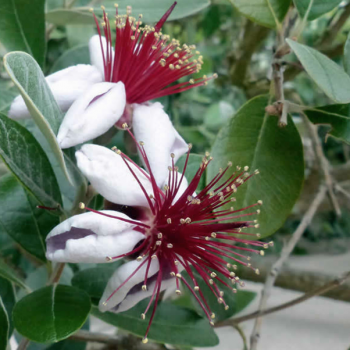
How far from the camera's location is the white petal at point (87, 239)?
1.50 ft

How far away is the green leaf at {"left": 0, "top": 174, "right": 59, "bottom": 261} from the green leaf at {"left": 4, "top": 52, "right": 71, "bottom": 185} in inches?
7.6

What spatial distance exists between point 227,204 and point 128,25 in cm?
30

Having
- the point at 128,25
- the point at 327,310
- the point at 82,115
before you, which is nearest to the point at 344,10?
the point at 128,25

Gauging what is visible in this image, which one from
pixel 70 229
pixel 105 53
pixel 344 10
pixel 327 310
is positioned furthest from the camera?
pixel 327 310

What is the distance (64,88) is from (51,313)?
286 millimetres

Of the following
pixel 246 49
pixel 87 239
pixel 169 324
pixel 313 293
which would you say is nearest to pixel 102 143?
pixel 87 239

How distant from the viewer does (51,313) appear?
54 cm

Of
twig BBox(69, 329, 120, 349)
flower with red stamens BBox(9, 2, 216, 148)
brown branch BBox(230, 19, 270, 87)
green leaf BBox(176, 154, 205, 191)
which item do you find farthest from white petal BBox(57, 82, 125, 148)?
brown branch BBox(230, 19, 270, 87)

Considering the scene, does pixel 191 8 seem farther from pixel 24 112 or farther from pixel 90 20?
pixel 24 112

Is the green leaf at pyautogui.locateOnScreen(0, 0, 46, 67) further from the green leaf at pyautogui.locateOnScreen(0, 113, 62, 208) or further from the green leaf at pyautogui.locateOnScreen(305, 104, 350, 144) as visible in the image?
the green leaf at pyautogui.locateOnScreen(305, 104, 350, 144)

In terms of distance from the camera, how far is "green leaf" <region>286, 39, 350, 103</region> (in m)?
0.52

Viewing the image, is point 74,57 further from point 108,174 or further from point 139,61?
point 108,174

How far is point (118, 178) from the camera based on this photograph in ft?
1.62

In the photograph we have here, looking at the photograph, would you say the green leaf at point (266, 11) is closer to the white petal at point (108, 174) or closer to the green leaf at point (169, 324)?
the white petal at point (108, 174)
